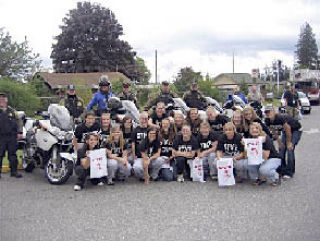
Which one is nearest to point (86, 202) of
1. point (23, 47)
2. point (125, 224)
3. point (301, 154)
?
point (125, 224)

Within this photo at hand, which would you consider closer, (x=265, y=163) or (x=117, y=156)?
(x=265, y=163)

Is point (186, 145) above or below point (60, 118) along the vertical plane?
below

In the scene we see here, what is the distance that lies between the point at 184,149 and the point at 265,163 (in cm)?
147

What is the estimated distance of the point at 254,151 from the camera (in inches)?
276

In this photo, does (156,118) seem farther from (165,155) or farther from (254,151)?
(254,151)

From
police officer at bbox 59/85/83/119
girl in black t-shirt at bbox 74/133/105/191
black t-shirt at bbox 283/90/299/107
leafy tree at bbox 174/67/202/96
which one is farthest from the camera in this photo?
leafy tree at bbox 174/67/202/96

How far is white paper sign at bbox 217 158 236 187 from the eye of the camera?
22.8 ft

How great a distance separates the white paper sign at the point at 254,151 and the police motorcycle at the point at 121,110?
2.56 m

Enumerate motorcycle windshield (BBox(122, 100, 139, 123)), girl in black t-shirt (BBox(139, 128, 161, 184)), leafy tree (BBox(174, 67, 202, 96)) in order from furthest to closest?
leafy tree (BBox(174, 67, 202, 96)) < motorcycle windshield (BBox(122, 100, 139, 123)) < girl in black t-shirt (BBox(139, 128, 161, 184))

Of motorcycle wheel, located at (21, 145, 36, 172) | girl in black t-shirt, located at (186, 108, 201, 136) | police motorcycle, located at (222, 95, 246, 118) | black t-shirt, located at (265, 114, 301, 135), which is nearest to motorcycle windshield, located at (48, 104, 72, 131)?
motorcycle wheel, located at (21, 145, 36, 172)

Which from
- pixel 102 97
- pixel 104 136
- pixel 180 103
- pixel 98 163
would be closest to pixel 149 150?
pixel 104 136

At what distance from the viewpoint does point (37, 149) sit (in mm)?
7902

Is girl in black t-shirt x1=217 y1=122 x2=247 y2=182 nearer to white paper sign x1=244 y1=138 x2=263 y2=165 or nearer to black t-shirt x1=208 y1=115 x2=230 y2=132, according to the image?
white paper sign x1=244 y1=138 x2=263 y2=165

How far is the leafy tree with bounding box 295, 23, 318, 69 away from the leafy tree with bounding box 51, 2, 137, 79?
2411 inches
